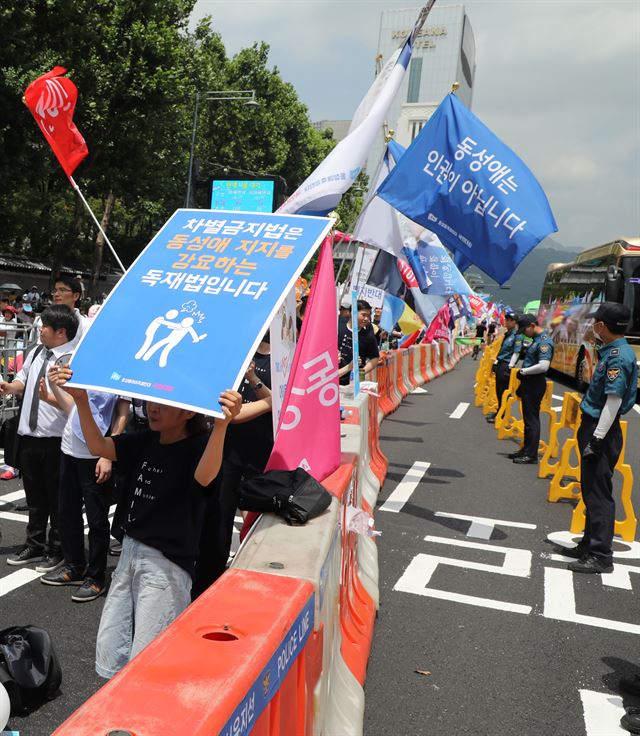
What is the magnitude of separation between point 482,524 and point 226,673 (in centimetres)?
579

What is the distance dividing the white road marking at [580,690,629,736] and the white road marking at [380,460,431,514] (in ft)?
11.6

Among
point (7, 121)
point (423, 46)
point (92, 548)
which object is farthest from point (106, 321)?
point (423, 46)

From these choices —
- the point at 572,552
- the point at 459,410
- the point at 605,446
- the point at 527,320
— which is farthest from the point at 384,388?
the point at 605,446

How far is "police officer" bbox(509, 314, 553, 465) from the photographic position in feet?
33.3

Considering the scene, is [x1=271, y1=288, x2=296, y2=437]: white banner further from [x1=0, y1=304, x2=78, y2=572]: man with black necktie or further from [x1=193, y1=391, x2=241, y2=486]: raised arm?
[x1=0, y1=304, x2=78, y2=572]: man with black necktie

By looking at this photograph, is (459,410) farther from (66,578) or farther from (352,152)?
(66,578)

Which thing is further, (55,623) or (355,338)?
(355,338)

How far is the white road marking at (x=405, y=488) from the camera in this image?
7.72 m

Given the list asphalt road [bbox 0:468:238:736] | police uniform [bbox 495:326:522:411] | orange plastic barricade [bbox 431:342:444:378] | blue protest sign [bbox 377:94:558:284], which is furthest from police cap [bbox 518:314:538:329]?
orange plastic barricade [bbox 431:342:444:378]

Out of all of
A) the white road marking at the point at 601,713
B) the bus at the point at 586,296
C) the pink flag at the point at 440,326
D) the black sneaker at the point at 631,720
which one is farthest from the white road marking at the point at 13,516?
the pink flag at the point at 440,326

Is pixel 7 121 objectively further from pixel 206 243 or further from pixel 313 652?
pixel 313 652

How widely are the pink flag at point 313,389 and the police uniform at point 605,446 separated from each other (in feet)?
9.16

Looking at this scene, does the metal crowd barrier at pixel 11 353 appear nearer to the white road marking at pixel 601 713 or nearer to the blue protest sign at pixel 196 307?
the blue protest sign at pixel 196 307

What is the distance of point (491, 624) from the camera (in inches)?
193
